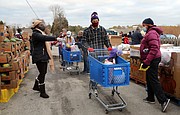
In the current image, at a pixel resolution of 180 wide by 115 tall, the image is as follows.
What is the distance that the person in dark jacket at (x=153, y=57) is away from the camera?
457cm

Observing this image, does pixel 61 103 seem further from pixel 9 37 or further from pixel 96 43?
pixel 9 37

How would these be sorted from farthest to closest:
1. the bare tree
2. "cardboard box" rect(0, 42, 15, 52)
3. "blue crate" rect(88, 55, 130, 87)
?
the bare tree, "cardboard box" rect(0, 42, 15, 52), "blue crate" rect(88, 55, 130, 87)

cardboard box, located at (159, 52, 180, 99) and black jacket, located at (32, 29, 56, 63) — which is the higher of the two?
black jacket, located at (32, 29, 56, 63)

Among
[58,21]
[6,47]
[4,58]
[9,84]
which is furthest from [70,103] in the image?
[58,21]

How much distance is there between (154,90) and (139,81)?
2178mm

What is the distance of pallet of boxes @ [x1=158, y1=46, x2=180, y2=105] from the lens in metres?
4.95

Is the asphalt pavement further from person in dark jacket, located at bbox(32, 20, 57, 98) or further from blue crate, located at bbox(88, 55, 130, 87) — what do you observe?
blue crate, located at bbox(88, 55, 130, 87)

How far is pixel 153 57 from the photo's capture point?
4.60 m

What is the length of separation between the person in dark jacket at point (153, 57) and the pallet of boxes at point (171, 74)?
1.50 feet

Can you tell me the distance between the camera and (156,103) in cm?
512

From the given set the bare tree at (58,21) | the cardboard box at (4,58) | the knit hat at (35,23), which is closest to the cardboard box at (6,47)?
the cardboard box at (4,58)

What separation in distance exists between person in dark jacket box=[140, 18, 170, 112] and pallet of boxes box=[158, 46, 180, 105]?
459 mm

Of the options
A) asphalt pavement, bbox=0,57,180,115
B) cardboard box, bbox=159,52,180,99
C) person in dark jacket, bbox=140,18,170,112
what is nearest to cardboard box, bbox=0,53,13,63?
asphalt pavement, bbox=0,57,180,115

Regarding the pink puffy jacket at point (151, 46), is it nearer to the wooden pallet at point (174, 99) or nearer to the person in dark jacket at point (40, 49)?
the wooden pallet at point (174, 99)
